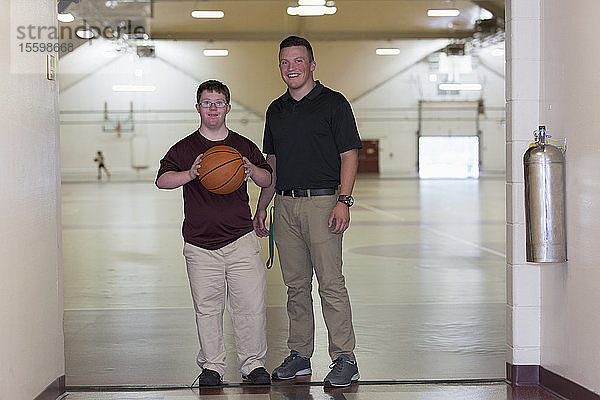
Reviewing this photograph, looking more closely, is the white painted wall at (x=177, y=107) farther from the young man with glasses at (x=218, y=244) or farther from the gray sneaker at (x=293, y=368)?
the young man with glasses at (x=218, y=244)

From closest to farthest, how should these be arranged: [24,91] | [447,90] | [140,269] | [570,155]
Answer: [24,91]
[570,155]
[140,269]
[447,90]

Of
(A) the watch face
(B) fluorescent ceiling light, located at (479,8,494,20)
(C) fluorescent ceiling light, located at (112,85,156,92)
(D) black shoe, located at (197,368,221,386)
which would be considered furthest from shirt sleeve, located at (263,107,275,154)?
(C) fluorescent ceiling light, located at (112,85,156,92)

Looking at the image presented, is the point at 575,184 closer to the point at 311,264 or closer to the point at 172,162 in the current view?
the point at 311,264

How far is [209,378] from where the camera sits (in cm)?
491

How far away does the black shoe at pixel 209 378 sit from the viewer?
4910 millimetres

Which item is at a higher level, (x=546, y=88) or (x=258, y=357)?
(x=546, y=88)

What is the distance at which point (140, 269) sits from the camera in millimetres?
10594

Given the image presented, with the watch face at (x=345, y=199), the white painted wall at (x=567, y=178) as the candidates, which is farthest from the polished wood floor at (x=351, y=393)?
the watch face at (x=345, y=199)

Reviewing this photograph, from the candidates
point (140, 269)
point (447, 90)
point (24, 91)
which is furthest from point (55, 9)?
point (447, 90)

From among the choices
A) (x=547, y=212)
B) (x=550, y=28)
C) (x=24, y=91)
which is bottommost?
(x=547, y=212)

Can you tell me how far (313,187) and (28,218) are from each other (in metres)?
1.50

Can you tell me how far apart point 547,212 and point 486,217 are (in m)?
13.6

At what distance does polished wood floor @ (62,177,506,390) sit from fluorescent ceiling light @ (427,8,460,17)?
888 centimetres

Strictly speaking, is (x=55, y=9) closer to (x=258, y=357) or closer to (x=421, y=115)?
(x=258, y=357)
